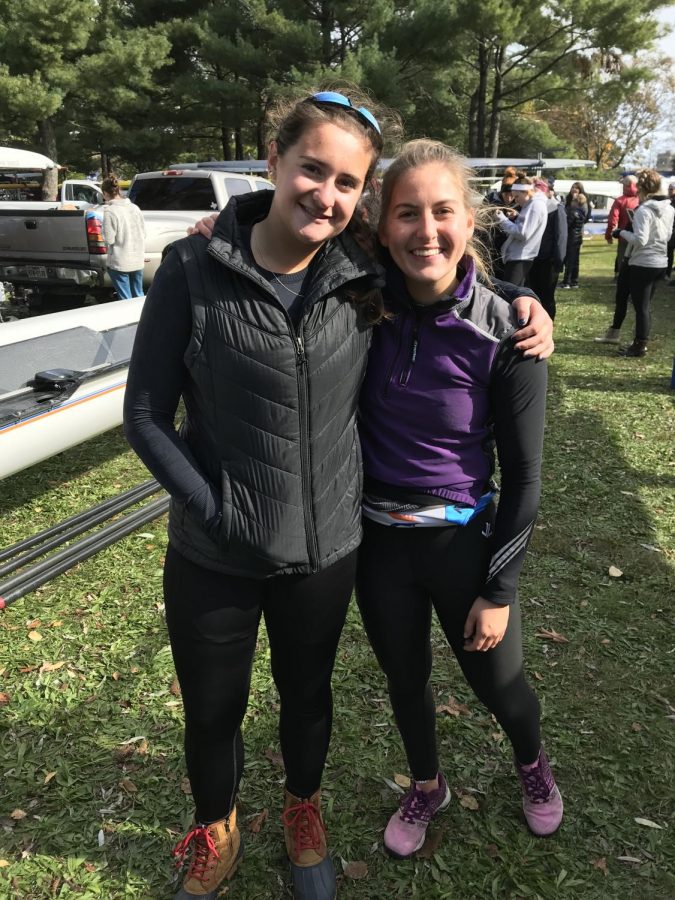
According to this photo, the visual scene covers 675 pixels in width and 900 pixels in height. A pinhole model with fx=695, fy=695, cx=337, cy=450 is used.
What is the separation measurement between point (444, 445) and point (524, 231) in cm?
Answer: 702

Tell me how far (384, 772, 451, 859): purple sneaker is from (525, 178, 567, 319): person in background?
293 inches

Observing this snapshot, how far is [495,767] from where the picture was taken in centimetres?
261

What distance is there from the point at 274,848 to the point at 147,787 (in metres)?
0.55

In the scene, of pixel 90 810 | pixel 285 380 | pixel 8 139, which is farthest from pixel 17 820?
pixel 8 139

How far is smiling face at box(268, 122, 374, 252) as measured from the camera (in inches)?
60.0

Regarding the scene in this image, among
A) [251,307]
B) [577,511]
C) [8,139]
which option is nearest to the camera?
[251,307]

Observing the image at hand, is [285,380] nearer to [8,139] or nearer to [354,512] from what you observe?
[354,512]

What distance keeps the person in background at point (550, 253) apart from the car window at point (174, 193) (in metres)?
4.78

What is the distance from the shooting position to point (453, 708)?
2.90 metres

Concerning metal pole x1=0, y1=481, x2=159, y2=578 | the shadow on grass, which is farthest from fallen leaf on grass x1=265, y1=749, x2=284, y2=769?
the shadow on grass

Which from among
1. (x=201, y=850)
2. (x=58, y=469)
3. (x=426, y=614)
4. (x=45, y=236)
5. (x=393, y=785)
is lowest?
(x=393, y=785)

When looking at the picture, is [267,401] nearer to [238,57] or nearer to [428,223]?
[428,223]

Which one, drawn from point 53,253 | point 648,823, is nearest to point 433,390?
point 648,823

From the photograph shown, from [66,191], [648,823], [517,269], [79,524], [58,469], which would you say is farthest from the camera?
[66,191]
